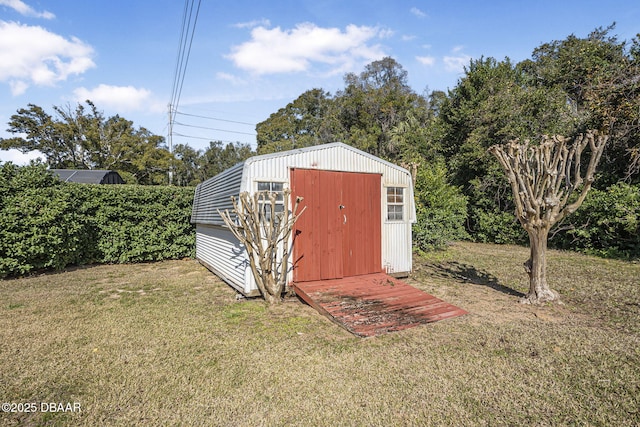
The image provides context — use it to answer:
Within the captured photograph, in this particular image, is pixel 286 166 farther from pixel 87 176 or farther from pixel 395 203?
pixel 87 176

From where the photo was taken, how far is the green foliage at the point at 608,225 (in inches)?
347

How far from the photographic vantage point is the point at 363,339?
3.86m

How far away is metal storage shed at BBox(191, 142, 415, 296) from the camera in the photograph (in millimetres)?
5754

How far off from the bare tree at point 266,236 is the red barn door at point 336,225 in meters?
0.38

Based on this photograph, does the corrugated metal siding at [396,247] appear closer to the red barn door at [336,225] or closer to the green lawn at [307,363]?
the red barn door at [336,225]

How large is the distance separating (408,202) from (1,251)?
9033 mm

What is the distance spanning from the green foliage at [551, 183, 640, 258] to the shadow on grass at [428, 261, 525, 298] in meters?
4.54

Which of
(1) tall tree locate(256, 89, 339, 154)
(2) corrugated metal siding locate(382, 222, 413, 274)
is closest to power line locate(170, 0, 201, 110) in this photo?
(2) corrugated metal siding locate(382, 222, 413, 274)

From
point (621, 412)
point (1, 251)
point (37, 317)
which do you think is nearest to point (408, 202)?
point (621, 412)

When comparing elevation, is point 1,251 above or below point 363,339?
above

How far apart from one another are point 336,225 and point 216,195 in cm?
282

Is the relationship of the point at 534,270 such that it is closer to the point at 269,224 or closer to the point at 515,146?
the point at 515,146

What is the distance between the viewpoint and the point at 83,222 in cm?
847

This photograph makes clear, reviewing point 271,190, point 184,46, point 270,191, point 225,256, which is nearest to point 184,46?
point 184,46
